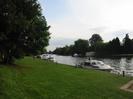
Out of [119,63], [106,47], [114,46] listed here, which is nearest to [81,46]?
[106,47]

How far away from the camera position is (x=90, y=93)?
15.6m

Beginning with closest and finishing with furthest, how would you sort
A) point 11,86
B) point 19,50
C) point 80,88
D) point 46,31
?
1. point 11,86
2. point 80,88
3. point 19,50
4. point 46,31

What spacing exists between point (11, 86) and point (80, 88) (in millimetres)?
4982

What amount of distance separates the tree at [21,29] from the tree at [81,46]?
13478 cm

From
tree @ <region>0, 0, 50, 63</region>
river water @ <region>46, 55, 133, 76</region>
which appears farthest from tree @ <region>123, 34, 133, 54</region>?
tree @ <region>0, 0, 50, 63</region>

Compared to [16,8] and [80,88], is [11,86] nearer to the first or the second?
[80,88]

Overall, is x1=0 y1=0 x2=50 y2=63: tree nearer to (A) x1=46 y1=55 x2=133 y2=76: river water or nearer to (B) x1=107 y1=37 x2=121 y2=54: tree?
(A) x1=46 y1=55 x2=133 y2=76: river water

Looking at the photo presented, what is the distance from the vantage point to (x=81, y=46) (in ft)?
541

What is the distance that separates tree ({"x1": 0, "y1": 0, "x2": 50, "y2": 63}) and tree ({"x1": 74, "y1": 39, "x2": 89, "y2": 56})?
13478cm

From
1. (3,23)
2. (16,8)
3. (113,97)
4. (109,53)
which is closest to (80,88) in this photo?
(113,97)

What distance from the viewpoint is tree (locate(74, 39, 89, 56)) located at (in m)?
163

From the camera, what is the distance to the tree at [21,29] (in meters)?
21.4

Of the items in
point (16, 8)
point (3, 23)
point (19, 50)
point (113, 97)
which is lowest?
point (113, 97)

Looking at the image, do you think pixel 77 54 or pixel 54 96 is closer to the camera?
pixel 54 96
